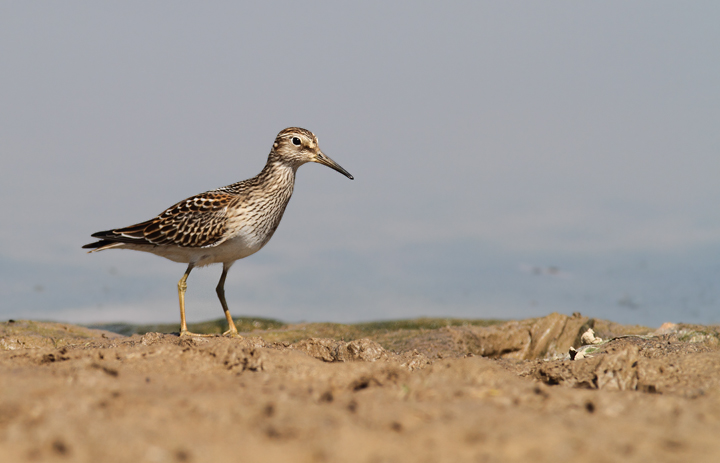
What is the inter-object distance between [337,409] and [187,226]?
591cm

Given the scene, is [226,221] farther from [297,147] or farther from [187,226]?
[297,147]

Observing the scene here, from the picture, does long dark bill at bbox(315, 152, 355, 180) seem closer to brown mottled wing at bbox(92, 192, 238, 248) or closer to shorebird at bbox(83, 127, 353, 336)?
shorebird at bbox(83, 127, 353, 336)

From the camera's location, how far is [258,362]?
5082mm

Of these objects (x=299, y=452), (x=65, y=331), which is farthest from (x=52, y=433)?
(x=65, y=331)

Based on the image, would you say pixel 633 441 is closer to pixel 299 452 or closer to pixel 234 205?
pixel 299 452

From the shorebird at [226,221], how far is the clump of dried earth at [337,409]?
313 cm

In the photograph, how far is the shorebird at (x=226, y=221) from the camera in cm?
864

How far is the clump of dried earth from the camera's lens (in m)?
2.96

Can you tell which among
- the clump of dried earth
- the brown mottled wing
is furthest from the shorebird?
the clump of dried earth

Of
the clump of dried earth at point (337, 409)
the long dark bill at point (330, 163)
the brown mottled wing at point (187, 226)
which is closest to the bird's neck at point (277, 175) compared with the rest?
the long dark bill at point (330, 163)

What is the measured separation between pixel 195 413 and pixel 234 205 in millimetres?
5556

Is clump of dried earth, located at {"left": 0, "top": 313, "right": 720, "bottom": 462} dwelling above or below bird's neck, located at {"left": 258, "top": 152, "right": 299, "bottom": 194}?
below

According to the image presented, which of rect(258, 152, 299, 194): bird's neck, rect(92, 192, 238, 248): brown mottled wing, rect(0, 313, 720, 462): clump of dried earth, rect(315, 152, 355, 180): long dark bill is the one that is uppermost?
rect(315, 152, 355, 180): long dark bill

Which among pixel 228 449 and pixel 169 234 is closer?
pixel 228 449
